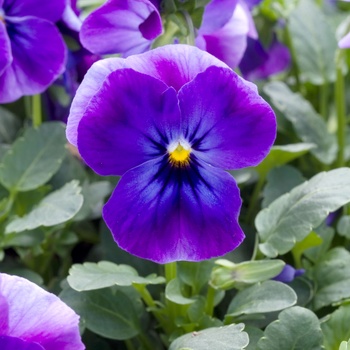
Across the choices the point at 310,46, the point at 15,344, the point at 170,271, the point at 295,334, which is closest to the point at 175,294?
the point at 170,271

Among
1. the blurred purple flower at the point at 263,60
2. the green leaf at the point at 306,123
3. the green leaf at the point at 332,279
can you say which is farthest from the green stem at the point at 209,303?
the blurred purple flower at the point at 263,60

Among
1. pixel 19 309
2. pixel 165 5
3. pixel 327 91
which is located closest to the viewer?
pixel 19 309

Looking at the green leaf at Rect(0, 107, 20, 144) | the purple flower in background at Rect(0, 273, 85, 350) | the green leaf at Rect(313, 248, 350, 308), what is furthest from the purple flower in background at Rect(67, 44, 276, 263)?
the green leaf at Rect(0, 107, 20, 144)

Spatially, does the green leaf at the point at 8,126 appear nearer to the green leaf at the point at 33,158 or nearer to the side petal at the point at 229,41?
the green leaf at the point at 33,158

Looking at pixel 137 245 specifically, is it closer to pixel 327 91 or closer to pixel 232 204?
pixel 232 204

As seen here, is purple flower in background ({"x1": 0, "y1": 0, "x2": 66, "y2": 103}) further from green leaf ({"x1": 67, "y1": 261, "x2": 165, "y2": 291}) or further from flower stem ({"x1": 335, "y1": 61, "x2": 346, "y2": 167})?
flower stem ({"x1": 335, "y1": 61, "x2": 346, "y2": 167})

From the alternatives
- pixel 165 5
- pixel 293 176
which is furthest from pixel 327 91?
pixel 165 5
